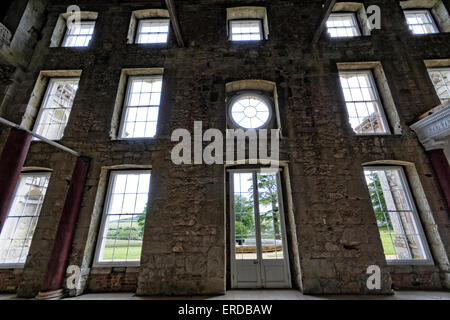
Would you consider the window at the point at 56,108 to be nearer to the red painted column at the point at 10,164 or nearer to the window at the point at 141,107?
the window at the point at 141,107

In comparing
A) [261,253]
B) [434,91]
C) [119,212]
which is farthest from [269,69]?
[119,212]

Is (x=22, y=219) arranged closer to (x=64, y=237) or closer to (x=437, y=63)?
(x=64, y=237)

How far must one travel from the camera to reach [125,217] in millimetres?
3916

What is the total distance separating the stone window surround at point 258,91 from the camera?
14.8ft

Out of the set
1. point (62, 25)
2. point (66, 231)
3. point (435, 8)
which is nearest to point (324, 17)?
point (435, 8)

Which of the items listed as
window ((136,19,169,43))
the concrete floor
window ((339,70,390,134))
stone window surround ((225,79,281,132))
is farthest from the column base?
window ((339,70,390,134))

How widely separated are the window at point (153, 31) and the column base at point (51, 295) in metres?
5.88

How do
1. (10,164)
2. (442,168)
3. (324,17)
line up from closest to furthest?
(10,164), (442,168), (324,17)

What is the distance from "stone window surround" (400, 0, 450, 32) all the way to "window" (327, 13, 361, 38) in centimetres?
142

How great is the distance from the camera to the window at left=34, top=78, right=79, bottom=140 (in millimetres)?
4516

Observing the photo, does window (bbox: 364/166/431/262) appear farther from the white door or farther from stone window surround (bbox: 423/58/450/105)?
stone window surround (bbox: 423/58/450/105)

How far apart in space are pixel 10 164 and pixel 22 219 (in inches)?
75.2

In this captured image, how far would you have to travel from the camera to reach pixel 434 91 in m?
4.42

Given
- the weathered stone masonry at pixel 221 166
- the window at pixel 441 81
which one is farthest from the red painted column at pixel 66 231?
the window at pixel 441 81
